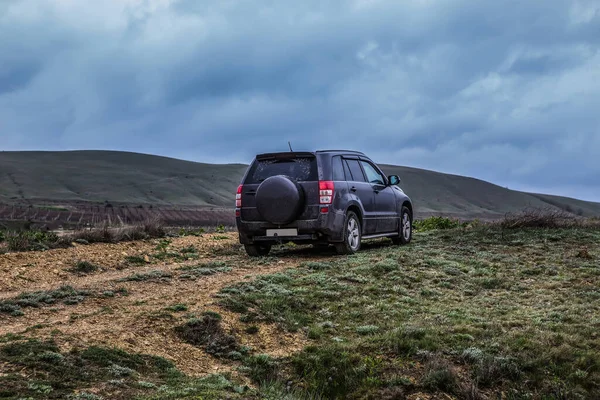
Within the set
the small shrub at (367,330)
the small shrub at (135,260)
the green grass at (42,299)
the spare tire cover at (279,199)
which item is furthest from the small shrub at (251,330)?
the small shrub at (135,260)

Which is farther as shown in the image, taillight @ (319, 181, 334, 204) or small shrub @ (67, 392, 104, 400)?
Answer: taillight @ (319, 181, 334, 204)

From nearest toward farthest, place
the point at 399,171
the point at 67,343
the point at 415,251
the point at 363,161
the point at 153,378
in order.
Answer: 1. the point at 153,378
2. the point at 67,343
3. the point at 415,251
4. the point at 363,161
5. the point at 399,171

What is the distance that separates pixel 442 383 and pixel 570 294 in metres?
4.05

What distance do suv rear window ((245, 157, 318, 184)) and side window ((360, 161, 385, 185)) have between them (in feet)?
6.86

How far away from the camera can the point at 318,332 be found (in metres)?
8.30

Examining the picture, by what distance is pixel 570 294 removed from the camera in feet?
33.0

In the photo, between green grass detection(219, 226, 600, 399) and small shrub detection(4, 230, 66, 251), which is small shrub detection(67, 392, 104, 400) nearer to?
green grass detection(219, 226, 600, 399)

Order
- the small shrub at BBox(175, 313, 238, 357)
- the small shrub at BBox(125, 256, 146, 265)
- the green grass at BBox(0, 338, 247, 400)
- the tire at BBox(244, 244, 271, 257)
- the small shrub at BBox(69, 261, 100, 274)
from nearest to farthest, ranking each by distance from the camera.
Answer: the green grass at BBox(0, 338, 247, 400), the small shrub at BBox(175, 313, 238, 357), the small shrub at BBox(69, 261, 100, 274), the small shrub at BBox(125, 256, 146, 265), the tire at BBox(244, 244, 271, 257)

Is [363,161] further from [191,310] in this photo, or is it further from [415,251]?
[191,310]

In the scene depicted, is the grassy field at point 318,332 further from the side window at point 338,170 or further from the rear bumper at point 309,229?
the side window at point 338,170

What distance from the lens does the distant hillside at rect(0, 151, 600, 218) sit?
9112 cm

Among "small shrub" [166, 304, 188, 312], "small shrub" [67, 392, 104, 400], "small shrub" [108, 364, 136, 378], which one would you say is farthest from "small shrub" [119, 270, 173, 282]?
"small shrub" [67, 392, 104, 400]

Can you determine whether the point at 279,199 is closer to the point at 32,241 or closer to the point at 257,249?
the point at 257,249

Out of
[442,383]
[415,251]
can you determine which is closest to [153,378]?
[442,383]
